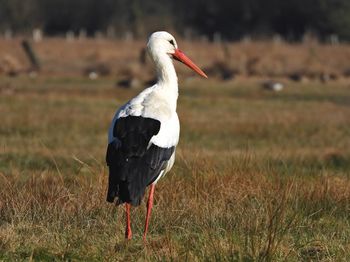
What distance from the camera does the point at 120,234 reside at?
7.07 m

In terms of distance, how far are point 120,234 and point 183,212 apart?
0.74 metres

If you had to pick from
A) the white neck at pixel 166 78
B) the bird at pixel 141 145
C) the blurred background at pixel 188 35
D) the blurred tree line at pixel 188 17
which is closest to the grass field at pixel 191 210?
the bird at pixel 141 145

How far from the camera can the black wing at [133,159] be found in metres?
6.79

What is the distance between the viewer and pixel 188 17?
65.7 m

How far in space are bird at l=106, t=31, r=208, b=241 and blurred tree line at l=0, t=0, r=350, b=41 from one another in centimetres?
4990

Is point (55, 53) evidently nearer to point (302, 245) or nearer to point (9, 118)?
point (9, 118)

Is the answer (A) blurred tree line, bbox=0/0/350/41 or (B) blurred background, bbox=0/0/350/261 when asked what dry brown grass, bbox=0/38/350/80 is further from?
(A) blurred tree line, bbox=0/0/350/41

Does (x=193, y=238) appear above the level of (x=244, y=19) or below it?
below

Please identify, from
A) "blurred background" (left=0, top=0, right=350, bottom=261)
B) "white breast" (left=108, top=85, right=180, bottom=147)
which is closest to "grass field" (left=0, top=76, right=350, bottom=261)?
"blurred background" (left=0, top=0, right=350, bottom=261)

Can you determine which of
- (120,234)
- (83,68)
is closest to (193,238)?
(120,234)

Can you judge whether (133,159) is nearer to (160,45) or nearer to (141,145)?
(141,145)

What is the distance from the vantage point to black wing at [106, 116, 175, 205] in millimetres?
6785

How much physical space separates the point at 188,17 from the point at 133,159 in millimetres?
59233

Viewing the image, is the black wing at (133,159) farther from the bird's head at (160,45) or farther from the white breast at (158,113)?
the bird's head at (160,45)
